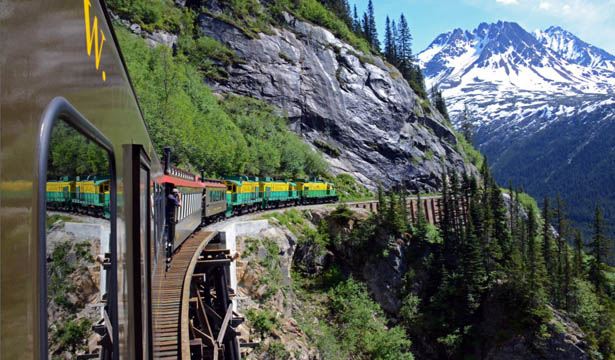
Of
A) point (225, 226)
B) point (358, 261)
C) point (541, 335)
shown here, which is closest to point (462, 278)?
point (541, 335)

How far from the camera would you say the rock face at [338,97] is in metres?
58.0

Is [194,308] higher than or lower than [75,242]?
lower

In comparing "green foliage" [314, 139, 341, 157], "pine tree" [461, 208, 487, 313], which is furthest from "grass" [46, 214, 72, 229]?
"green foliage" [314, 139, 341, 157]

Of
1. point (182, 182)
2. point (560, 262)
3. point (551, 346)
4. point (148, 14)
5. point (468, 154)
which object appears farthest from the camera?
point (468, 154)

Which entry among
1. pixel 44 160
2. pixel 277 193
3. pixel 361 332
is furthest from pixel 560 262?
pixel 44 160

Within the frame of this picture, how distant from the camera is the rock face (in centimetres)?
5797

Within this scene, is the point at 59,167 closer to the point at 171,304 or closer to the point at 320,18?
the point at 171,304

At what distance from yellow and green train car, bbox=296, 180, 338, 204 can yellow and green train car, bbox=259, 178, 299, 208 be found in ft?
4.21

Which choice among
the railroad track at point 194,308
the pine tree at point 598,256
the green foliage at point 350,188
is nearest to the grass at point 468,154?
the green foliage at point 350,188

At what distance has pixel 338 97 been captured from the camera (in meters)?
63.6

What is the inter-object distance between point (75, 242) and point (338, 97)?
63.6 meters

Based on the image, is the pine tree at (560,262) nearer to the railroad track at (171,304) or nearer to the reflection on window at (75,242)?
the railroad track at (171,304)

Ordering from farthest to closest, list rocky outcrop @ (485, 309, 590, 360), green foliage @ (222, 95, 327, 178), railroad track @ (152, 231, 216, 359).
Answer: green foliage @ (222, 95, 327, 178)
rocky outcrop @ (485, 309, 590, 360)
railroad track @ (152, 231, 216, 359)

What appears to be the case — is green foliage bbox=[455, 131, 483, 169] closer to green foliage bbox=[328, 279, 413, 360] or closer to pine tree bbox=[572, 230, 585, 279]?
pine tree bbox=[572, 230, 585, 279]
